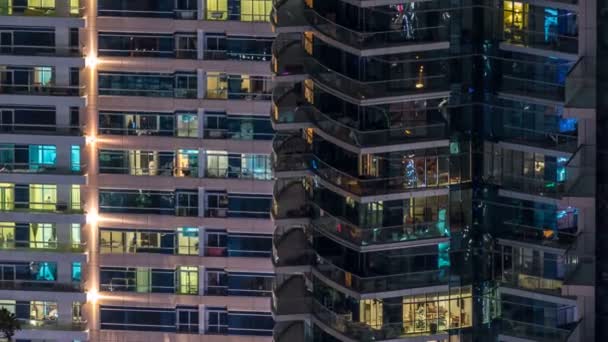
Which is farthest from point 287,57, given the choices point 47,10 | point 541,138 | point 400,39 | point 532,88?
point 47,10

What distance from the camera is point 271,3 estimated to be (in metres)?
108

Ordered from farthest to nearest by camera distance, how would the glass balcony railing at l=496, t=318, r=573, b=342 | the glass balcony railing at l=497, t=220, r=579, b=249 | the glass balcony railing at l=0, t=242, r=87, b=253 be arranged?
the glass balcony railing at l=0, t=242, r=87, b=253
the glass balcony railing at l=496, t=318, r=573, b=342
the glass balcony railing at l=497, t=220, r=579, b=249

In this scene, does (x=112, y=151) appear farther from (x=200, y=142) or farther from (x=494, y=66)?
(x=494, y=66)

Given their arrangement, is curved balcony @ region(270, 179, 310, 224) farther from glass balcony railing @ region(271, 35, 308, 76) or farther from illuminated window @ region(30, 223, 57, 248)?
illuminated window @ region(30, 223, 57, 248)

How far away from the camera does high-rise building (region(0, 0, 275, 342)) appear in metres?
109

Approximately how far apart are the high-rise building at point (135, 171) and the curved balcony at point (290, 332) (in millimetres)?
9011

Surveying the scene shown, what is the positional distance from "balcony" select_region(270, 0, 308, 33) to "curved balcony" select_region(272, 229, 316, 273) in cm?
579

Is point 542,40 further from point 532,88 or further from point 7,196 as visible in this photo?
point 7,196

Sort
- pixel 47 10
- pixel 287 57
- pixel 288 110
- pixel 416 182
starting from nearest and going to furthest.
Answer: pixel 416 182 < pixel 288 110 < pixel 287 57 < pixel 47 10

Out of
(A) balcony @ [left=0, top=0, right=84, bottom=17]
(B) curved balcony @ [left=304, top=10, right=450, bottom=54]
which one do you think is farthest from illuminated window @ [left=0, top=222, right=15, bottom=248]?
(B) curved balcony @ [left=304, top=10, right=450, bottom=54]

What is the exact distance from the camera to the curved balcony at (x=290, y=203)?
97500 mm

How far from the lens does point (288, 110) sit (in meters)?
97.1

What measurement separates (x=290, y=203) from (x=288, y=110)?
269 cm

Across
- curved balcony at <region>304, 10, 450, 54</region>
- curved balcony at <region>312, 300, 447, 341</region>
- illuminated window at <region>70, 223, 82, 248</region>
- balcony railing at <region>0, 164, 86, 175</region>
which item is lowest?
curved balcony at <region>312, 300, 447, 341</region>
